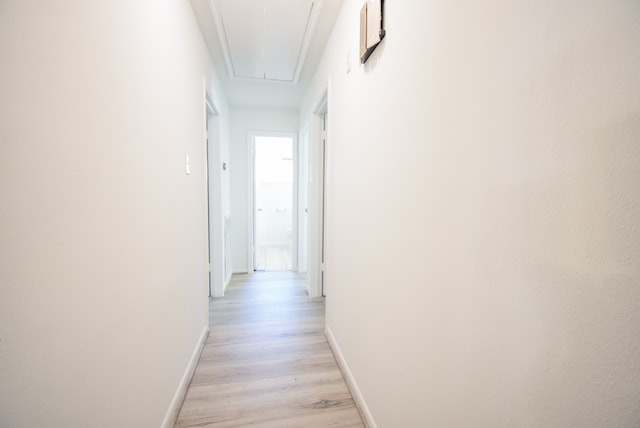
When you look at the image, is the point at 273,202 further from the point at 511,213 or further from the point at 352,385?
the point at 511,213

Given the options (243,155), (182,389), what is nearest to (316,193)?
(243,155)

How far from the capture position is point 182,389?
4.94 ft

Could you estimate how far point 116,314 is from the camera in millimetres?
848

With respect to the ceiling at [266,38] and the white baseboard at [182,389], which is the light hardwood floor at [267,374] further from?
the ceiling at [266,38]

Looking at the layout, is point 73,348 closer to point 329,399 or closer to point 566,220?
point 566,220

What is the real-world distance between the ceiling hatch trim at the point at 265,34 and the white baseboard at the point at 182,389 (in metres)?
2.36

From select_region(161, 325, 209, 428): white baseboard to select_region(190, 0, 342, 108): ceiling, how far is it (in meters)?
2.35

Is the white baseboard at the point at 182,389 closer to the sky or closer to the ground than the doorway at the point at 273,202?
closer to the ground

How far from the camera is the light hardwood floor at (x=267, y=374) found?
1.42m

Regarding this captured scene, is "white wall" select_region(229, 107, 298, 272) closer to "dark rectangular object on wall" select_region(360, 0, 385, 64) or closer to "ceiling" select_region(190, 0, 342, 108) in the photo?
"ceiling" select_region(190, 0, 342, 108)

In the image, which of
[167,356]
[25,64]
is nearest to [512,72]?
[25,64]

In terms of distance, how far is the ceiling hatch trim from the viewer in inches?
68.6

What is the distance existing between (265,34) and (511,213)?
86.7 inches

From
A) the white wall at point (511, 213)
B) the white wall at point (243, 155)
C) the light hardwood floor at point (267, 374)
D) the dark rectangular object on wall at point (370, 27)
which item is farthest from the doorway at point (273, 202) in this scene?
the white wall at point (511, 213)
